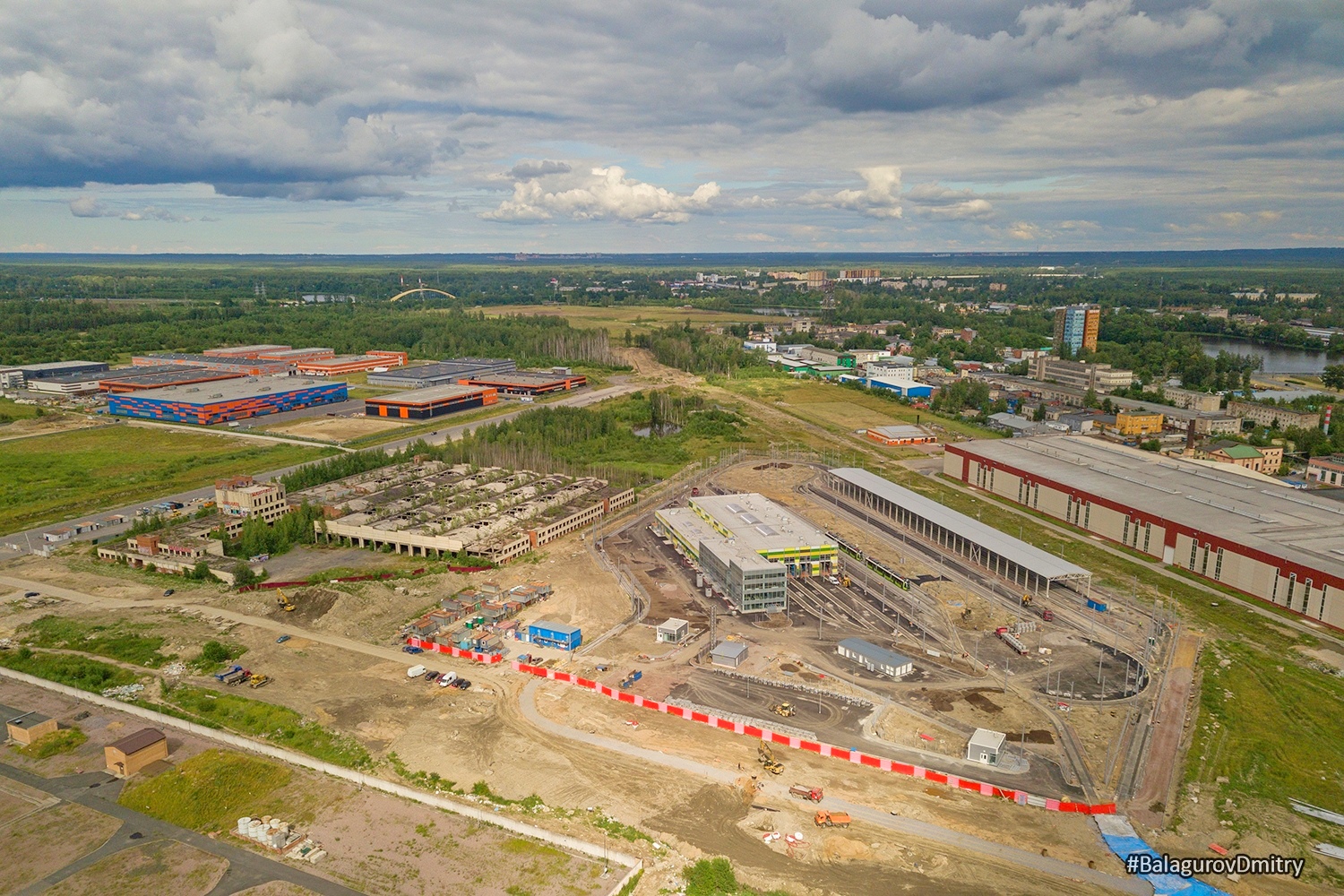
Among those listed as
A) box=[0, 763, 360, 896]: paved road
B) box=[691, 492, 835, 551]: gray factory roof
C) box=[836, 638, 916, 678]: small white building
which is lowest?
box=[0, 763, 360, 896]: paved road

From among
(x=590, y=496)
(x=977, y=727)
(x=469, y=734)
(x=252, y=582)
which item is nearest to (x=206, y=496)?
(x=252, y=582)

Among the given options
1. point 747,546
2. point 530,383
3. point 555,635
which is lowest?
point 555,635

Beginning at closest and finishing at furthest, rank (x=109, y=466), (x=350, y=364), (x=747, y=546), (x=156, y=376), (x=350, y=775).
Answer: (x=350, y=775), (x=747, y=546), (x=109, y=466), (x=156, y=376), (x=350, y=364)

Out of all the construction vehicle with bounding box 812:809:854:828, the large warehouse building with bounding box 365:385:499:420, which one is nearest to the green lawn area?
the large warehouse building with bounding box 365:385:499:420

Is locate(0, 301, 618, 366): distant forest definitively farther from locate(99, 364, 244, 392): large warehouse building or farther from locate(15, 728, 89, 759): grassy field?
locate(15, 728, 89, 759): grassy field

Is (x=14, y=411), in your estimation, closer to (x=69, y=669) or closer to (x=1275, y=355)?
(x=69, y=669)

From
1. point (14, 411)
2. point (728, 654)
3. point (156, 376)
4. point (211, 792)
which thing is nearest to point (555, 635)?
point (728, 654)

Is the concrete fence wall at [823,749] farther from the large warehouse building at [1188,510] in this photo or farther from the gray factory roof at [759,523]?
the large warehouse building at [1188,510]
